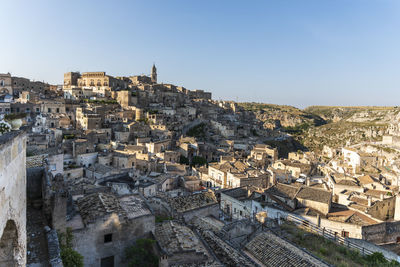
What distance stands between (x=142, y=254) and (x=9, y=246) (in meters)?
5.48

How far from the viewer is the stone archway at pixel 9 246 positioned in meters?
4.59

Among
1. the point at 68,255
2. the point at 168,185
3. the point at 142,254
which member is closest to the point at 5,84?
the point at 168,185

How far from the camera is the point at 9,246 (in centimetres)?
471

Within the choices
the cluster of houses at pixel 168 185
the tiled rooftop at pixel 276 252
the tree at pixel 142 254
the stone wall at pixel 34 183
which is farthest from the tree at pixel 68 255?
the tiled rooftop at pixel 276 252

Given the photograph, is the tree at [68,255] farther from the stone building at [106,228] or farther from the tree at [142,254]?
the tree at [142,254]

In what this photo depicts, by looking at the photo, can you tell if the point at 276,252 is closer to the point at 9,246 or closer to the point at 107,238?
the point at 107,238

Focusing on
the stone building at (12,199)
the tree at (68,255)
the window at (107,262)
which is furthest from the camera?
the window at (107,262)

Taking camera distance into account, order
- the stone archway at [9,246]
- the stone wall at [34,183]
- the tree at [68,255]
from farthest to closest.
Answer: the stone wall at [34,183]
the tree at [68,255]
the stone archway at [9,246]

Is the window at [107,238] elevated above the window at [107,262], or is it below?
above

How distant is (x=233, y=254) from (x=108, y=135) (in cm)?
3178

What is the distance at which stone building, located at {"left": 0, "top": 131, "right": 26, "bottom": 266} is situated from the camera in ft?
13.3

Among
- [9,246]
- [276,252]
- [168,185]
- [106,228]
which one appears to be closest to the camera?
[9,246]

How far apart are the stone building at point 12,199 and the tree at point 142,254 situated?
4689 mm

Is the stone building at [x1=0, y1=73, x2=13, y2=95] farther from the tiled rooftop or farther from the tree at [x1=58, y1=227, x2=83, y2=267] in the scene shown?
the tiled rooftop
